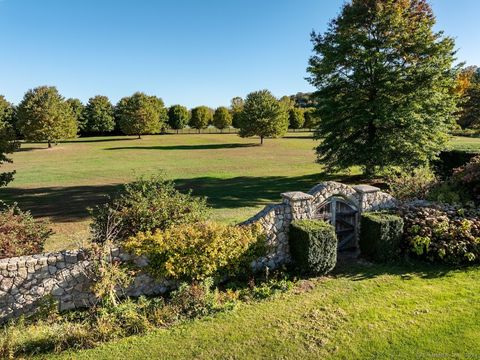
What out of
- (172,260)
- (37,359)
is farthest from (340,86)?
(37,359)

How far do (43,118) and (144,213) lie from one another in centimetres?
4434

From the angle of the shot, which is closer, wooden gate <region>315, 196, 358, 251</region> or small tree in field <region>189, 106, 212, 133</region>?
wooden gate <region>315, 196, 358, 251</region>

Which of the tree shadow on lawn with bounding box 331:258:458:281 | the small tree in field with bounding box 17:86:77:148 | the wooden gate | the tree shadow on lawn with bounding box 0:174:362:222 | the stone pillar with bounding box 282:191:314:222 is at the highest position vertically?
the small tree in field with bounding box 17:86:77:148

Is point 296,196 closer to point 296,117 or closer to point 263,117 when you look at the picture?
point 263,117

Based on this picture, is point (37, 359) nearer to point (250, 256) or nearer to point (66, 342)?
point (66, 342)

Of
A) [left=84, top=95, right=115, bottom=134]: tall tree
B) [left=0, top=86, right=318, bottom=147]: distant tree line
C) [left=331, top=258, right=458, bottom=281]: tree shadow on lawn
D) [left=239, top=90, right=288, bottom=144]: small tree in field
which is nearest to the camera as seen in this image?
[left=331, top=258, right=458, bottom=281]: tree shadow on lawn

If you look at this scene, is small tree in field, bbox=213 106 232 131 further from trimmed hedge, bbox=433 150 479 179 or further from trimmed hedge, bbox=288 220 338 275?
trimmed hedge, bbox=288 220 338 275

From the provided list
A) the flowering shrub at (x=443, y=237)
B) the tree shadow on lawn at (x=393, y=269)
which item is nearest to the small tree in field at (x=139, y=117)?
the tree shadow on lawn at (x=393, y=269)

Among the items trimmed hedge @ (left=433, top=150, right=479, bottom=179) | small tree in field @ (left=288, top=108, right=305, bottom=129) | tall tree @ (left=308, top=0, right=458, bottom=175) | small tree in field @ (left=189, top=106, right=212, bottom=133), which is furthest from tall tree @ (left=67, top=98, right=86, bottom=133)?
trimmed hedge @ (left=433, top=150, right=479, bottom=179)

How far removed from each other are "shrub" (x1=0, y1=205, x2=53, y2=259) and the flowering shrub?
33.2 ft

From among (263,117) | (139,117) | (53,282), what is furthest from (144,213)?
(139,117)

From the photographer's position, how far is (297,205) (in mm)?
9547

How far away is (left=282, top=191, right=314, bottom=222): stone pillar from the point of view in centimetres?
944

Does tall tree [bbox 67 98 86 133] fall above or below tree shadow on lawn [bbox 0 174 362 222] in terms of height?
above
